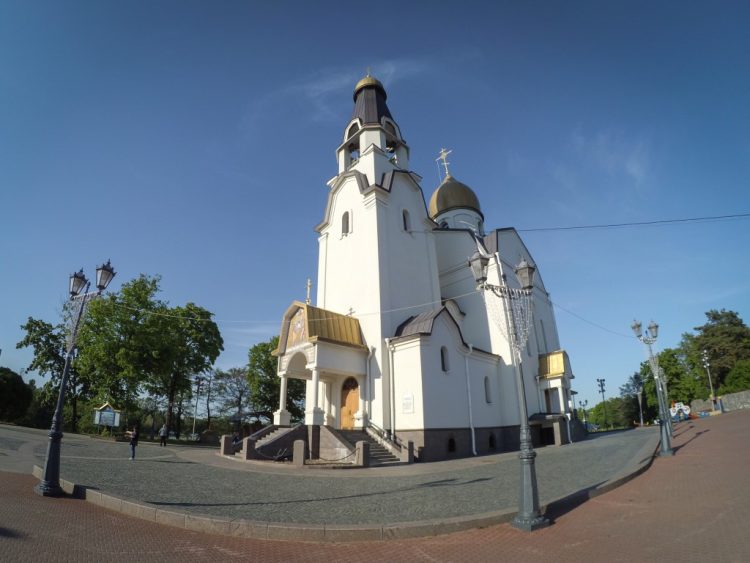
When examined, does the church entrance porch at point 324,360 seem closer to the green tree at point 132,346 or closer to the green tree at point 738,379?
the green tree at point 132,346

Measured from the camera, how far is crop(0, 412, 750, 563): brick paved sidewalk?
16.5 ft

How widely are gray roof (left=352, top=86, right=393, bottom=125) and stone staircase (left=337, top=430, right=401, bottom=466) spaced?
20062 millimetres

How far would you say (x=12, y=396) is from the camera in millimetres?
44000

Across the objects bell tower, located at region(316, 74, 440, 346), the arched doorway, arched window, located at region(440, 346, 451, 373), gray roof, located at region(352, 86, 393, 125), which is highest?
gray roof, located at region(352, 86, 393, 125)

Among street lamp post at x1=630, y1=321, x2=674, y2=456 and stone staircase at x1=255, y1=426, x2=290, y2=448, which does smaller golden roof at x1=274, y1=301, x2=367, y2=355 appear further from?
street lamp post at x1=630, y1=321, x2=674, y2=456

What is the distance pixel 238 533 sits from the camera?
5.92m

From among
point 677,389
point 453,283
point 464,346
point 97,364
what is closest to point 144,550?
point 464,346

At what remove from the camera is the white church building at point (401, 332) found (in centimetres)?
1894

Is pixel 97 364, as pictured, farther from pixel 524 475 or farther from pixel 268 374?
pixel 524 475

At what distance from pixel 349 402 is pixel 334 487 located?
35.6 feet

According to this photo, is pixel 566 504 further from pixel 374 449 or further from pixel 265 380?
pixel 265 380

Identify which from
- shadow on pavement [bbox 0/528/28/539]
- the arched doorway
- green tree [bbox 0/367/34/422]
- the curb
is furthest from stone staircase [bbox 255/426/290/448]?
green tree [bbox 0/367/34/422]

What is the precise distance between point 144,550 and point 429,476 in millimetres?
8699

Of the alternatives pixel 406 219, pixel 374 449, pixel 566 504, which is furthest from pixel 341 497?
pixel 406 219
